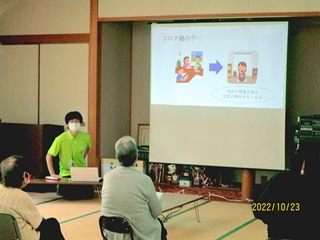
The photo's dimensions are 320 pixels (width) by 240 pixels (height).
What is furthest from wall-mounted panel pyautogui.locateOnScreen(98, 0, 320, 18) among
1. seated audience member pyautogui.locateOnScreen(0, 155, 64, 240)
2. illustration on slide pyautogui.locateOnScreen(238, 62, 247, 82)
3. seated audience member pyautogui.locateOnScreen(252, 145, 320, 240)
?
seated audience member pyautogui.locateOnScreen(0, 155, 64, 240)

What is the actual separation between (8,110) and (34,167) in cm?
106

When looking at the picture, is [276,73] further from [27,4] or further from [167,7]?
[27,4]

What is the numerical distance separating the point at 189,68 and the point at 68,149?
1.74 metres

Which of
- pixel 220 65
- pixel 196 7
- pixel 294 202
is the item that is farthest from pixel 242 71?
pixel 294 202

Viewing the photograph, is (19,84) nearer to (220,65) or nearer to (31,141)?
(31,141)

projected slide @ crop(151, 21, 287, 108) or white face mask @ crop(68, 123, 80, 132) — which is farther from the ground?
projected slide @ crop(151, 21, 287, 108)

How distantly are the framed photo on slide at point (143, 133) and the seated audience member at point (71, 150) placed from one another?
4.86 feet

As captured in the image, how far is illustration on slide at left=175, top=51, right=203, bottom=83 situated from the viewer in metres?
6.84

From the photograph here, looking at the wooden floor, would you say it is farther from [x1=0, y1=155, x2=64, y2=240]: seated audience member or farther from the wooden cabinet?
[x1=0, y1=155, x2=64, y2=240]: seated audience member

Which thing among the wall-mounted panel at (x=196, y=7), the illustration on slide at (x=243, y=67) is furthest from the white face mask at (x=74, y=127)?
the illustration on slide at (x=243, y=67)

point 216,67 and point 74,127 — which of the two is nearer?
point 74,127

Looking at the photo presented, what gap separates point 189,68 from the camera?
22.6 ft

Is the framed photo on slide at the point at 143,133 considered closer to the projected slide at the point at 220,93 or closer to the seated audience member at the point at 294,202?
the projected slide at the point at 220,93

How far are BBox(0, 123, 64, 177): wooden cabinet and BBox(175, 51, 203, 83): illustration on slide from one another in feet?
5.81
